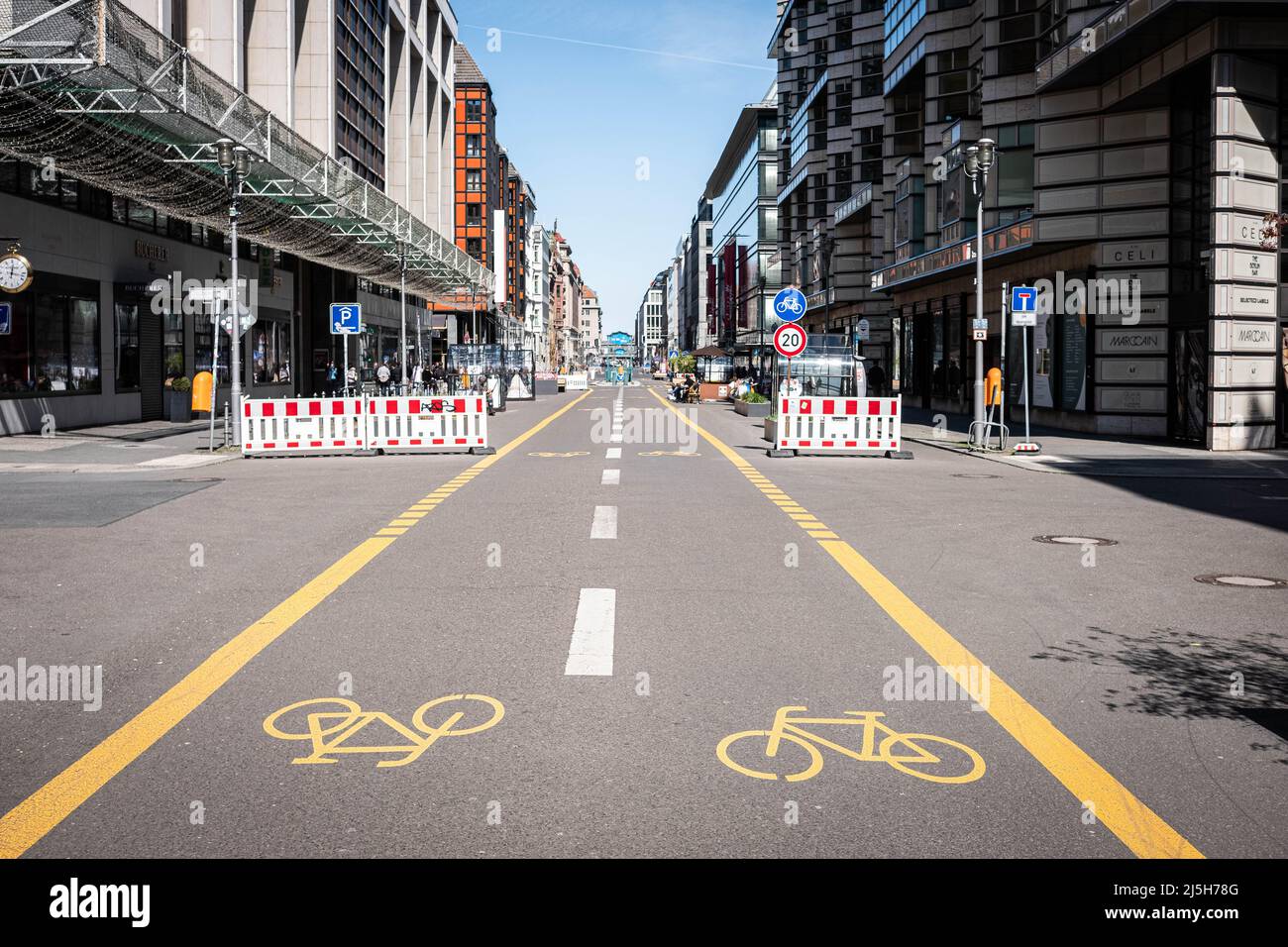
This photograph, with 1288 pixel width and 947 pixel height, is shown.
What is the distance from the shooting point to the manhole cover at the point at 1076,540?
12062mm

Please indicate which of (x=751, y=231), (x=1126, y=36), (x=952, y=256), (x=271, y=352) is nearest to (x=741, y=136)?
(x=751, y=231)

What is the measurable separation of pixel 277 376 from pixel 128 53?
29358 millimetres

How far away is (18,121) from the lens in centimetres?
2175

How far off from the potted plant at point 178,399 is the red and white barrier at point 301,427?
12.0 meters

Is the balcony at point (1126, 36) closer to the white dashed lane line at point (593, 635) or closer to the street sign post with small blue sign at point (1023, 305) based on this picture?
the street sign post with small blue sign at point (1023, 305)

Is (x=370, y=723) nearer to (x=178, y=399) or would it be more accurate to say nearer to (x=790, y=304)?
(x=790, y=304)

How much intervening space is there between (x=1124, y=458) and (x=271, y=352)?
1365 inches

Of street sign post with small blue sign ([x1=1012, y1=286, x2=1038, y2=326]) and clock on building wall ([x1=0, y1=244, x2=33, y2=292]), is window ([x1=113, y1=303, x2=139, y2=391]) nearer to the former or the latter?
clock on building wall ([x1=0, y1=244, x2=33, y2=292])

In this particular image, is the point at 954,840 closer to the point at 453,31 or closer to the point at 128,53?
the point at 128,53

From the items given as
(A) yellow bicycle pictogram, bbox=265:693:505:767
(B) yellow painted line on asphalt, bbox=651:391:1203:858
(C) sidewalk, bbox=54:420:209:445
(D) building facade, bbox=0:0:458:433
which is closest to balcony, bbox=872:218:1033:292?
(D) building facade, bbox=0:0:458:433

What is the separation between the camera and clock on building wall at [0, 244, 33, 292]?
26.2 meters

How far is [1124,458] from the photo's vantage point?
2339 centimetres

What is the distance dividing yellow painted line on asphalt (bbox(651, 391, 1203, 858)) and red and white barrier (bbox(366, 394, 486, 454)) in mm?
15981
